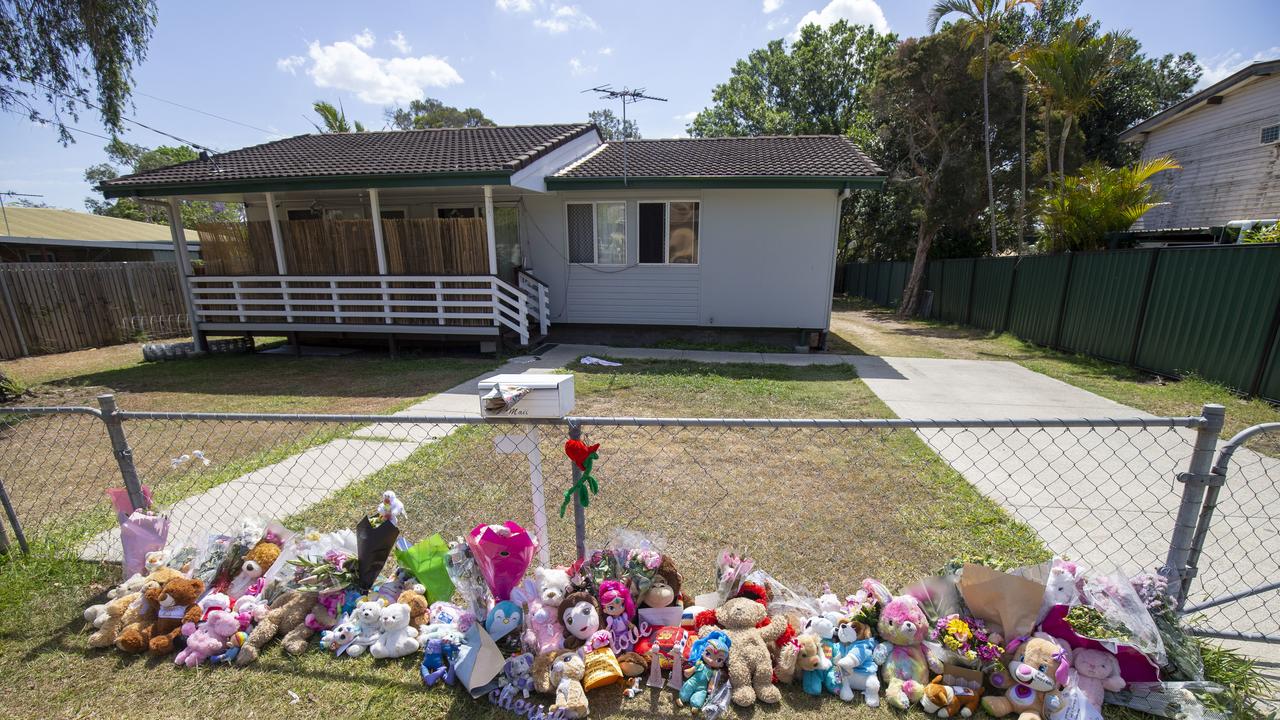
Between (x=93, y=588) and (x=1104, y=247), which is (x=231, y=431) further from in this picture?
(x=1104, y=247)

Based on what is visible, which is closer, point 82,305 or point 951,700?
point 951,700

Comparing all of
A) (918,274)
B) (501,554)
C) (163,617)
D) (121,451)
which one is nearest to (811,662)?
(501,554)

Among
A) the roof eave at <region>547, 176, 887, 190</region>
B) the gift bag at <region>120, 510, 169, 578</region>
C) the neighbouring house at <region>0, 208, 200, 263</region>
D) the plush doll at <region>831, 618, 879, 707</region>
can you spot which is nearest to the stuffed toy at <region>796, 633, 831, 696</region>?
the plush doll at <region>831, 618, 879, 707</region>

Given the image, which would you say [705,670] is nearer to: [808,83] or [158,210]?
[808,83]

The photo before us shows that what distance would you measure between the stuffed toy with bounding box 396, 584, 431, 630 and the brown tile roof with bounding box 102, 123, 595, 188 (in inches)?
268

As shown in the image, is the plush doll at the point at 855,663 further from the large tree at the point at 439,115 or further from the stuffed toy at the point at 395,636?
the large tree at the point at 439,115

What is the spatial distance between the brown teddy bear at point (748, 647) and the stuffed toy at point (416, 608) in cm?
127

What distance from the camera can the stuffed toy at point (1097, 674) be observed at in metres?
1.94

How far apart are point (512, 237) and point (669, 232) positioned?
10.3 feet

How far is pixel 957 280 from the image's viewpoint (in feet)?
47.5

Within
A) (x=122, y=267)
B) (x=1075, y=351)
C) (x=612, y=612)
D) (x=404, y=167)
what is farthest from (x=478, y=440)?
(x=122, y=267)

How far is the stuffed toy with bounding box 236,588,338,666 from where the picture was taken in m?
2.31

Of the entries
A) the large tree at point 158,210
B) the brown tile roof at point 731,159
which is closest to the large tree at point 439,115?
the large tree at point 158,210

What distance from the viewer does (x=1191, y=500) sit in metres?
2.04
